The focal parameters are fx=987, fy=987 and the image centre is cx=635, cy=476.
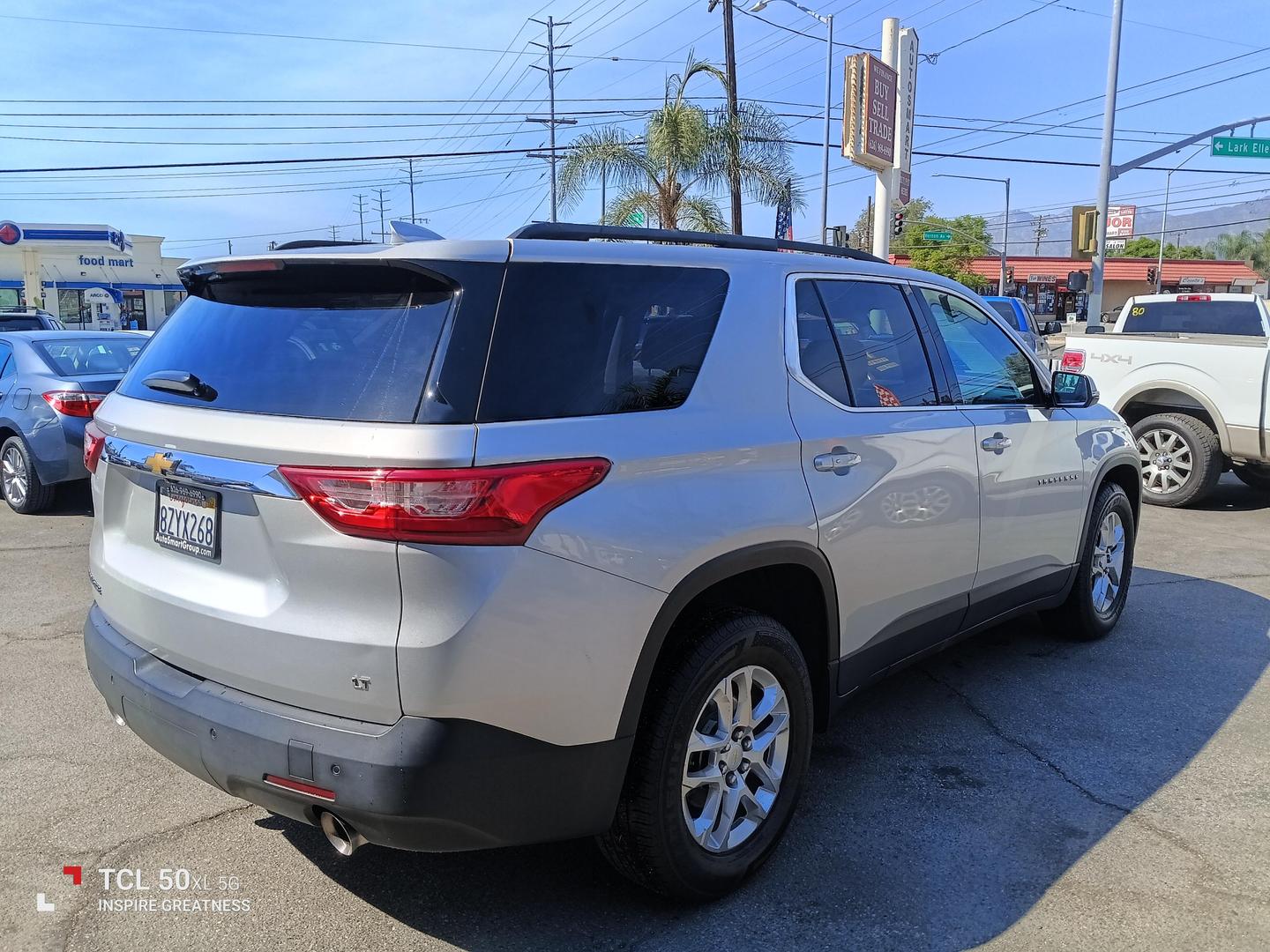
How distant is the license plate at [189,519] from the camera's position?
2.57 m

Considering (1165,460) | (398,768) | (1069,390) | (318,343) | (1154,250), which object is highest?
(1154,250)

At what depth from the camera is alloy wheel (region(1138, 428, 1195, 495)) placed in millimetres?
9055

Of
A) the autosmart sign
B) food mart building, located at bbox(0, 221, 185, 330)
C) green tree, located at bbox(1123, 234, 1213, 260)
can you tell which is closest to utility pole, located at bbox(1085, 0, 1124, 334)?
food mart building, located at bbox(0, 221, 185, 330)

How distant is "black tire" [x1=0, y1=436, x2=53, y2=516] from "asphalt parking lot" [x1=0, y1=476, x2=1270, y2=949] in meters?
3.88

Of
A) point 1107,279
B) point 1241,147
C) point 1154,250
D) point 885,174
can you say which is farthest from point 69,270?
point 1154,250

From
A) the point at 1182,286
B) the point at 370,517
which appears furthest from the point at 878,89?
the point at 1182,286

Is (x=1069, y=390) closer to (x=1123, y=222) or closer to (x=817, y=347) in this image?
(x=817, y=347)

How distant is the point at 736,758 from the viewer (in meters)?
2.94

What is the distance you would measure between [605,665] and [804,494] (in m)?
0.95

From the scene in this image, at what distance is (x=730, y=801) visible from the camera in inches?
115

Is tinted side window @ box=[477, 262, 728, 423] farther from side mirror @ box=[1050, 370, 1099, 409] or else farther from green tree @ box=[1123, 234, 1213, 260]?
green tree @ box=[1123, 234, 1213, 260]

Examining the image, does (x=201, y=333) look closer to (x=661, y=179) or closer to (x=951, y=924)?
(x=951, y=924)

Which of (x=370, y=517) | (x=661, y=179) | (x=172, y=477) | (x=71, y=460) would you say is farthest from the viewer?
(x=661, y=179)

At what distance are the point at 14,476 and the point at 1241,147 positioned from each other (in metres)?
25.0
